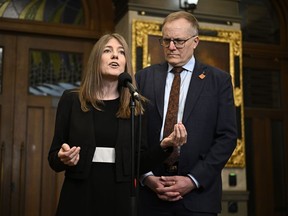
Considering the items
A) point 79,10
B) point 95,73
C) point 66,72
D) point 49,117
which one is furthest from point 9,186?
point 95,73

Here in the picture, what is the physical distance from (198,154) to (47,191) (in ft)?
8.32

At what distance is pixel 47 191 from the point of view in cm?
446

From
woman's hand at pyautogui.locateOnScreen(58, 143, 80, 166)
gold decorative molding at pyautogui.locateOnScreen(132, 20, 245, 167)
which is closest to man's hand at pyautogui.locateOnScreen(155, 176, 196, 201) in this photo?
woman's hand at pyautogui.locateOnScreen(58, 143, 80, 166)

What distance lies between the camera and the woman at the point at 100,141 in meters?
2.00

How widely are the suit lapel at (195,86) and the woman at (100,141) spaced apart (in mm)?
292

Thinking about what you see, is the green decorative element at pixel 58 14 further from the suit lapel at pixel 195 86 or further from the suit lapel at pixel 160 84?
the suit lapel at pixel 195 86

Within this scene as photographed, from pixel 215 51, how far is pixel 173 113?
2501mm

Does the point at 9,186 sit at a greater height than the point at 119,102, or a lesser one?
lesser

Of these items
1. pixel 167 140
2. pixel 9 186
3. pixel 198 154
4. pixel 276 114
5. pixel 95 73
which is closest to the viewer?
pixel 167 140

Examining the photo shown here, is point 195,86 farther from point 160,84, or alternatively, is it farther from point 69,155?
point 69,155

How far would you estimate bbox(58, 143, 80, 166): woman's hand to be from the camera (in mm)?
1827

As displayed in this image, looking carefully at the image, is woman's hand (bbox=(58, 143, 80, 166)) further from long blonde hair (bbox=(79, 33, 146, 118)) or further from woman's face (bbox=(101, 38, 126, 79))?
woman's face (bbox=(101, 38, 126, 79))

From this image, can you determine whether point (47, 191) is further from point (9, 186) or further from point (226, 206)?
point (226, 206)

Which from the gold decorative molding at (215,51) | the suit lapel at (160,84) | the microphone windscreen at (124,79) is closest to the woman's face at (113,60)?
the microphone windscreen at (124,79)
